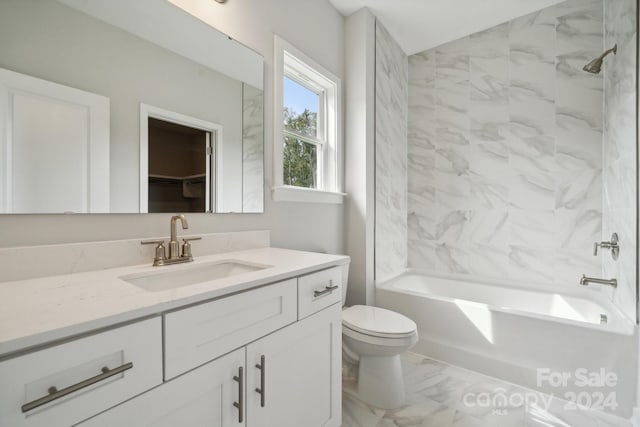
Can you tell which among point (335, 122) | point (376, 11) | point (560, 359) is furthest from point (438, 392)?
point (376, 11)

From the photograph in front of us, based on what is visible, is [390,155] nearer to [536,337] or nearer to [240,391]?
[536,337]

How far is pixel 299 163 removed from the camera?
2035 millimetres

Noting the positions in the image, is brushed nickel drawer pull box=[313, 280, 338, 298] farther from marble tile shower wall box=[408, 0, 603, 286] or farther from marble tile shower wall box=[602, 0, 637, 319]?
marble tile shower wall box=[408, 0, 603, 286]

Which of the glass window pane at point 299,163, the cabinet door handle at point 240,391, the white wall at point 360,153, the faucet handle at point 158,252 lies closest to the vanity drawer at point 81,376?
the cabinet door handle at point 240,391

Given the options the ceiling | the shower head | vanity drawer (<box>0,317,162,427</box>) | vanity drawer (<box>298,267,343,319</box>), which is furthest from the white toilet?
the ceiling

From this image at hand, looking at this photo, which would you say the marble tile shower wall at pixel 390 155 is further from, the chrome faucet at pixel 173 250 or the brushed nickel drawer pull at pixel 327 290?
the chrome faucet at pixel 173 250

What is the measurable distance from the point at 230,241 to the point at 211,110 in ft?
2.16

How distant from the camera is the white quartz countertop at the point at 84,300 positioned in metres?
0.50

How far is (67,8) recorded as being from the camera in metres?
0.97

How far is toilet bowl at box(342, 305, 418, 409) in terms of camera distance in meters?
1.53

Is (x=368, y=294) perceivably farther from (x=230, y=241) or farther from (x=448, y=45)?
(x=448, y=45)

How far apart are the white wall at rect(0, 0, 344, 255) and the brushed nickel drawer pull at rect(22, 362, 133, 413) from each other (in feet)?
2.05

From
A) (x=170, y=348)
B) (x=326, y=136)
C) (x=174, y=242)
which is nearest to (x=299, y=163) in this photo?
(x=326, y=136)

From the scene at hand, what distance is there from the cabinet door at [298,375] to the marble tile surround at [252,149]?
2.39 ft
